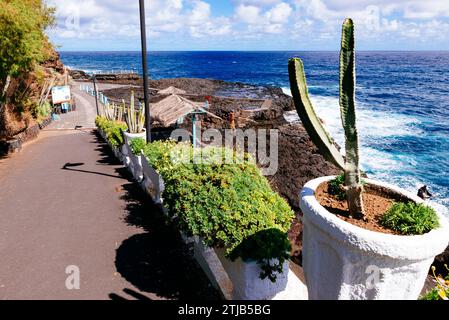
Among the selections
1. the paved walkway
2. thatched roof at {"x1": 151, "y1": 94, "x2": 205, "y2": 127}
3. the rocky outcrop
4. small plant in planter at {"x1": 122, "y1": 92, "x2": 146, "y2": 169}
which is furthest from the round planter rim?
the rocky outcrop

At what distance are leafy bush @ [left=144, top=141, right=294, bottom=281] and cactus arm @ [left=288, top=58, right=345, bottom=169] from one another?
1898 mm

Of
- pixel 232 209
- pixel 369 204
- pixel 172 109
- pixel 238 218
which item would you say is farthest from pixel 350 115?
pixel 172 109

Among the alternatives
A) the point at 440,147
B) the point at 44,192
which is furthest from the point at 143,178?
the point at 440,147

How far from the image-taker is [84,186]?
11070 millimetres

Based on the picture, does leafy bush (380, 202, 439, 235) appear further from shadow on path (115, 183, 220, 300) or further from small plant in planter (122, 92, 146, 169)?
small plant in planter (122, 92, 146, 169)

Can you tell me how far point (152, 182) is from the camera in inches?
380

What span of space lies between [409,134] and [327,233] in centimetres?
3244

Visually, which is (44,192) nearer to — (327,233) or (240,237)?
(240,237)

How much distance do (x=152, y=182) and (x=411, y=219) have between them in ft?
25.5

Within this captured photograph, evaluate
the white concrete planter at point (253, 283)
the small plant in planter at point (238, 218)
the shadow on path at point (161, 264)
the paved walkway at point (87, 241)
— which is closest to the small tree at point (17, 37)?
the paved walkway at point (87, 241)

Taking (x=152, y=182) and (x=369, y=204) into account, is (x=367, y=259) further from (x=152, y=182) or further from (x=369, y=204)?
(x=152, y=182)

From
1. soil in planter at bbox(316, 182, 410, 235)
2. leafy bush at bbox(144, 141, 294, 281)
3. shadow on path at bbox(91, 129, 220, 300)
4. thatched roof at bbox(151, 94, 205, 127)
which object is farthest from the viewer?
thatched roof at bbox(151, 94, 205, 127)

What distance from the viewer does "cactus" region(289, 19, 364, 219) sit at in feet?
9.91
